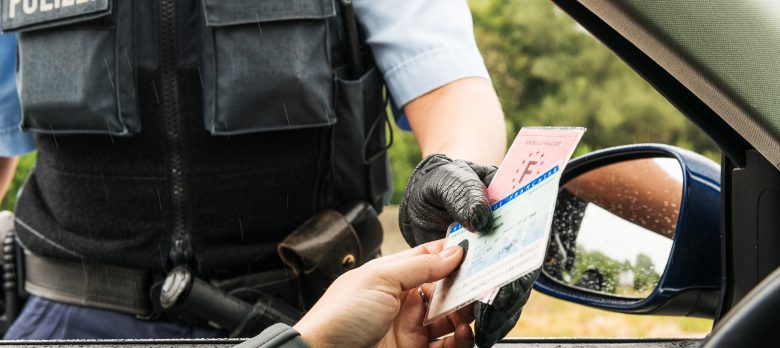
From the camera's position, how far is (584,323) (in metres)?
5.84

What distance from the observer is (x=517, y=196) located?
106 cm

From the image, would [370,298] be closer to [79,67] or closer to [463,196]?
A: [463,196]

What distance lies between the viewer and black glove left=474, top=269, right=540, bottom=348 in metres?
1.08

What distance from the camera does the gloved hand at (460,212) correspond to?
1092mm

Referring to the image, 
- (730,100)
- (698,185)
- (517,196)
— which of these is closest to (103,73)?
→ (517,196)

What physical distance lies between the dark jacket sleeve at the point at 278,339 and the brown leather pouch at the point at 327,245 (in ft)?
2.49

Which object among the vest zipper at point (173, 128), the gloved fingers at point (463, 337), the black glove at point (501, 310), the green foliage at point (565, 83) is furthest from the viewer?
the green foliage at point (565, 83)

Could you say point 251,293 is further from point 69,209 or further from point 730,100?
point 730,100

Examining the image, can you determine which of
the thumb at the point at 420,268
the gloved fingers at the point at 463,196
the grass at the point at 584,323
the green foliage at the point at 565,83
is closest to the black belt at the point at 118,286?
the gloved fingers at the point at 463,196

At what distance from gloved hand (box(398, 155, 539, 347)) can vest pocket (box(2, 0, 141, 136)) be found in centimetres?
63

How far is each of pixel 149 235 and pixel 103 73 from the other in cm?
32

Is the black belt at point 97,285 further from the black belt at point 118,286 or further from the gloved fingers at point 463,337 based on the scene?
the gloved fingers at point 463,337

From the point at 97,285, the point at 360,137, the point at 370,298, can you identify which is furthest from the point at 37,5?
the point at 370,298

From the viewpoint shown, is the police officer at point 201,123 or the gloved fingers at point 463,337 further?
the police officer at point 201,123
